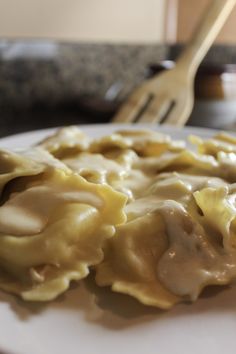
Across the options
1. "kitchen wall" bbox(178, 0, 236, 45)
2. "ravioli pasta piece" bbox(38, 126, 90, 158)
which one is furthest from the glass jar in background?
"kitchen wall" bbox(178, 0, 236, 45)

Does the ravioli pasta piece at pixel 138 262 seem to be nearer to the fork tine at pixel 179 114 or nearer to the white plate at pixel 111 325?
the white plate at pixel 111 325

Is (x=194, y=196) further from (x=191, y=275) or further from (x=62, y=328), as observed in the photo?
(x=62, y=328)

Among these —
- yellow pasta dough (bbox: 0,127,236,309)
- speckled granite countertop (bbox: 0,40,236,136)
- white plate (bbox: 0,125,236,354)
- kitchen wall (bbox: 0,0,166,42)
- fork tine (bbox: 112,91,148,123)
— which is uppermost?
yellow pasta dough (bbox: 0,127,236,309)

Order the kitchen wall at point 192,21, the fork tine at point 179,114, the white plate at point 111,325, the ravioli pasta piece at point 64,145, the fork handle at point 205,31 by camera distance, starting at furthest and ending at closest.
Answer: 1. the kitchen wall at point 192,21
2. the fork handle at point 205,31
3. the fork tine at point 179,114
4. the ravioli pasta piece at point 64,145
5. the white plate at point 111,325

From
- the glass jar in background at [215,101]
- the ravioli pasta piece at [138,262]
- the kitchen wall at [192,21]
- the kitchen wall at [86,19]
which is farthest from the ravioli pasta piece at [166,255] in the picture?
the kitchen wall at [192,21]

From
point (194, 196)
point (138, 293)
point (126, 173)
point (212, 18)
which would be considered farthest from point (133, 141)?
point (212, 18)

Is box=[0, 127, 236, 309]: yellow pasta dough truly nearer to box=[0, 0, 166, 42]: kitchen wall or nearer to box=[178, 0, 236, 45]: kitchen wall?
box=[0, 0, 166, 42]: kitchen wall

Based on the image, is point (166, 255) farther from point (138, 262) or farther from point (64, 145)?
point (64, 145)

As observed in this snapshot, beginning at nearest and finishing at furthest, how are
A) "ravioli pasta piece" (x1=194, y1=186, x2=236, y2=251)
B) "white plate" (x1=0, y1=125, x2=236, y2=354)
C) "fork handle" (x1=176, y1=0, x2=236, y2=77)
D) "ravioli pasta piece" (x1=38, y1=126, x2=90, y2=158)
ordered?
1. "white plate" (x1=0, y1=125, x2=236, y2=354)
2. "ravioli pasta piece" (x1=194, y1=186, x2=236, y2=251)
3. "ravioli pasta piece" (x1=38, y1=126, x2=90, y2=158)
4. "fork handle" (x1=176, y1=0, x2=236, y2=77)
